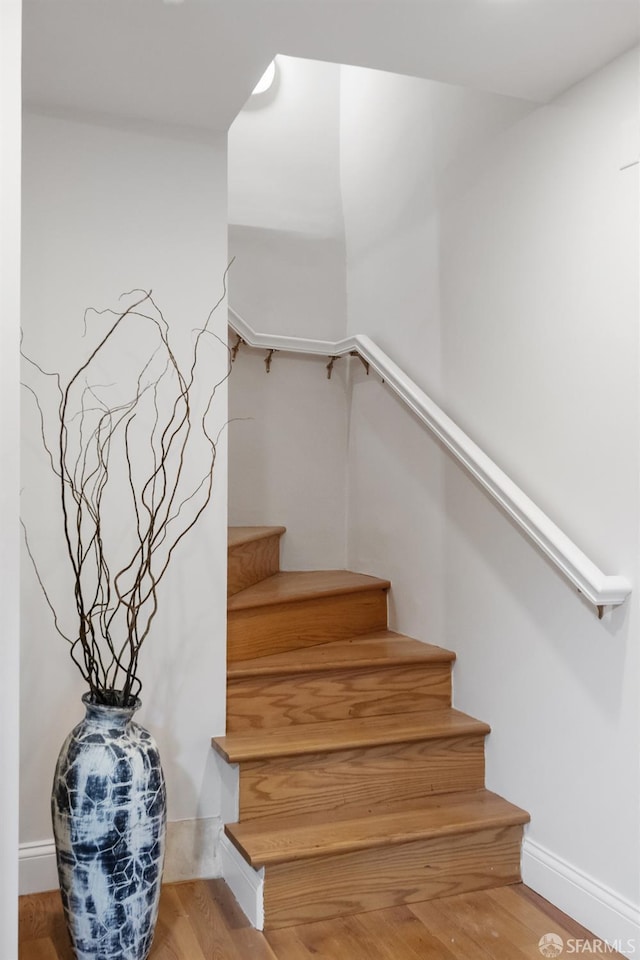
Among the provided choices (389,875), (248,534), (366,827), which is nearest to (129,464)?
(248,534)

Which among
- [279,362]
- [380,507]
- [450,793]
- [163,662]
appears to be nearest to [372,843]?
[450,793]

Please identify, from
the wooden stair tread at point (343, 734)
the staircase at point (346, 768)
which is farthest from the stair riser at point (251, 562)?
the wooden stair tread at point (343, 734)

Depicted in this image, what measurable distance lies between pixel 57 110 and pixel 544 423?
161 cm

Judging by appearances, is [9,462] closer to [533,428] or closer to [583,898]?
[533,428]

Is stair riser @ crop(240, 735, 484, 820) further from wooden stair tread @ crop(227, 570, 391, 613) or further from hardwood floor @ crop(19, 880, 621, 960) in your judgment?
wooden stair tread @ crop(227, 570, 391, 613)

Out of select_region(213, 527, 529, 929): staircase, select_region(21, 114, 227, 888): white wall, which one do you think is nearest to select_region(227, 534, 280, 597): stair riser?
select_region(213, 527, 529, 929): staircase

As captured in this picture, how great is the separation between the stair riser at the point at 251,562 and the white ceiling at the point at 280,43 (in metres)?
1.46

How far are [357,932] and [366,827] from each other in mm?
260

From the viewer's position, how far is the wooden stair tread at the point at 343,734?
92.0 inches

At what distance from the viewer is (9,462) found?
4.95ft

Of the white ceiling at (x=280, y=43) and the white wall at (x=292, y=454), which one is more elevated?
the white ceiling at (x=280, y=43)

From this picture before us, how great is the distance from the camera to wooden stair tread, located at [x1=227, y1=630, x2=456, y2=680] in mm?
2549

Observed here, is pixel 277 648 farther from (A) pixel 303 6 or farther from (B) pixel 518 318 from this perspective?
(A) pixel 303 6

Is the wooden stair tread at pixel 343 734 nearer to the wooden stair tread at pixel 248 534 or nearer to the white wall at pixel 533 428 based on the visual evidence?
the white wall at pixel 533 428
